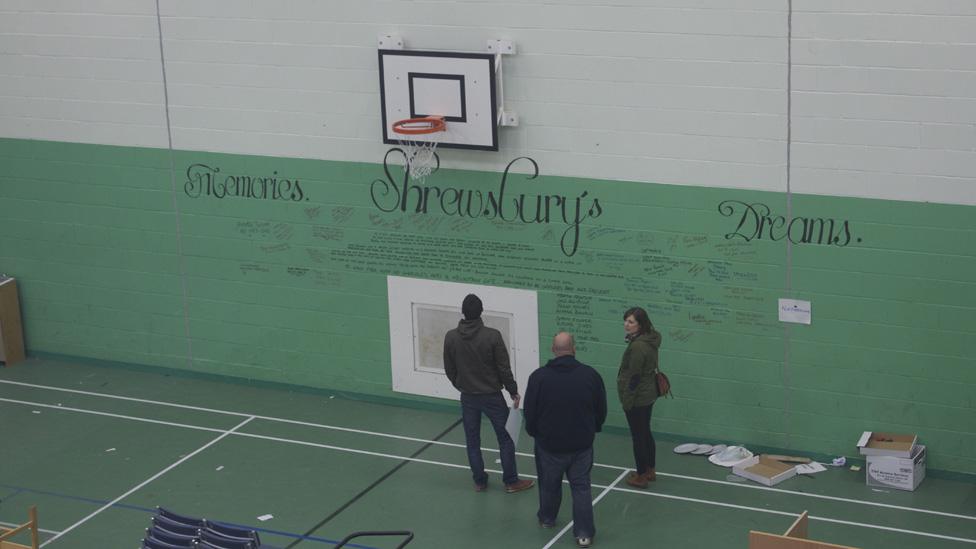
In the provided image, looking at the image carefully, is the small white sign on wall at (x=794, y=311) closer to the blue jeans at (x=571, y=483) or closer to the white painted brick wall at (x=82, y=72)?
the blue jeans at (x=571, y=483)

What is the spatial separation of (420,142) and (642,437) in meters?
3.57

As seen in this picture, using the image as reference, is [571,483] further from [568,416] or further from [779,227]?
[779,227]

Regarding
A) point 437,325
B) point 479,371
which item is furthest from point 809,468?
point 437,325

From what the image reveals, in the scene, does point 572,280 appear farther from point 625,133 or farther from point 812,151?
point 812,151

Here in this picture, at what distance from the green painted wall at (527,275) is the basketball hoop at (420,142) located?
0.61ft

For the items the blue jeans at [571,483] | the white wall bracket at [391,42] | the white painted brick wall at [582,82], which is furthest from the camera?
the white wall bracket at [391,42]

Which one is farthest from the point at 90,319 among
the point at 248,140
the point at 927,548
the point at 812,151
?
the point at 927,548

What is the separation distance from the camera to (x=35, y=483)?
40.9ft

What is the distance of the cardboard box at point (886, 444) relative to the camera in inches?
454

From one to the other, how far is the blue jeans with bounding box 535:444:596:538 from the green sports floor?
0.63 feet

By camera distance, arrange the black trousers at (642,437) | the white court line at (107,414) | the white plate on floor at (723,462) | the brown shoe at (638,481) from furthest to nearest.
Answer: the white court line at (107,414) → the white plate on floor at (723,462) → the brown shoe at (638,481) → the black trousers at (642,437)

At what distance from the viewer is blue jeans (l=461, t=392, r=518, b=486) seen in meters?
11.5

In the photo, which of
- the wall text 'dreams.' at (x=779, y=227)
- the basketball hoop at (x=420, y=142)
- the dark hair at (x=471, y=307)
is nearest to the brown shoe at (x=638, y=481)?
the dark hair at (x=471, y=307)

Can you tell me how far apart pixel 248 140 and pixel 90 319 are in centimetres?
309
